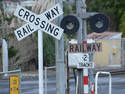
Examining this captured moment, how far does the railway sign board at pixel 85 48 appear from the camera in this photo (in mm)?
9297

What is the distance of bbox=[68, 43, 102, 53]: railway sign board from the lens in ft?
30.5

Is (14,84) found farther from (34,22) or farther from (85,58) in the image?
(34,22)

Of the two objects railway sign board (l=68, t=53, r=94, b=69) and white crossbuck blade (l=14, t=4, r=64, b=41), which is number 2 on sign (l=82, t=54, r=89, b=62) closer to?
railway sign board (l=68, t=53, r=94, b=69)

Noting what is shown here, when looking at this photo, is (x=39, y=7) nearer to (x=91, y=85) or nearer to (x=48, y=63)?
(x=48, y=63)

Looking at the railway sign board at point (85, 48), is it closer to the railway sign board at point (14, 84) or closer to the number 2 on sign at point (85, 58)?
the number 2 on sign at point (85, 58)

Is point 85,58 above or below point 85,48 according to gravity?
below

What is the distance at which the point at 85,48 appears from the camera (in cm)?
947

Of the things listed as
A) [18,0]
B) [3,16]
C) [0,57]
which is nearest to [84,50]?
[0,57]

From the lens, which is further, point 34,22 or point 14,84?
point 14,84

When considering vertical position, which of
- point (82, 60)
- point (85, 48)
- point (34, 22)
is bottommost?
point (82, 60)

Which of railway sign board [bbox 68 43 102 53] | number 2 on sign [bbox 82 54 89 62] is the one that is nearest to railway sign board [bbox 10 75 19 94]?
railway sign board [bbox 68 43 102 53]

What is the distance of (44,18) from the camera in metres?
8.38

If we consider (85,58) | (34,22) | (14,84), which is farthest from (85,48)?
(14,84)

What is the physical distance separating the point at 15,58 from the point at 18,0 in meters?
5.68
